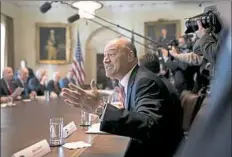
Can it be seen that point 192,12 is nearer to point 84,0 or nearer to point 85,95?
point 84,0

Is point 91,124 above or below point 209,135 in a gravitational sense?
below

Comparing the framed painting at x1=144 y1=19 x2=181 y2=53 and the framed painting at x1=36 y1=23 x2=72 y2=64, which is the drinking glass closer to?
the framed painting at x1=144 y1=19 x2=181 y2=53

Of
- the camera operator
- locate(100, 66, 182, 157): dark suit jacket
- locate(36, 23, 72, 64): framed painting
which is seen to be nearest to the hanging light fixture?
the camera operator

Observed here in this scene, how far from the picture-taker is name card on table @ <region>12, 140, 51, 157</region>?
57.0 inches

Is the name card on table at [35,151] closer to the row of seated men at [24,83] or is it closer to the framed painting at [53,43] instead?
the row of seated men at [24,83]

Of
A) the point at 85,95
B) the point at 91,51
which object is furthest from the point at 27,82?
the point at 85,95

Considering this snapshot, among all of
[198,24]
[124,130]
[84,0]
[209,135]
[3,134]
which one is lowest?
[3,134]

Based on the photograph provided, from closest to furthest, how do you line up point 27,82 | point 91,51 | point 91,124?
1. point 91,124
2. point 27,82
3. point 91,51

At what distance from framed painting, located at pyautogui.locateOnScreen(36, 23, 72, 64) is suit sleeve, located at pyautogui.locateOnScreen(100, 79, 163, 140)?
34.6 feet

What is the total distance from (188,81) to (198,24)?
2597 millimetres

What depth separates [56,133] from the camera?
6.08ft

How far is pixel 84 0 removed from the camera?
21.1ft

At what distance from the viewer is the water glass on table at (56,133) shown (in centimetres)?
183

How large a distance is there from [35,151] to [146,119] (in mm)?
477
